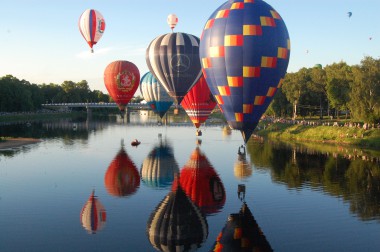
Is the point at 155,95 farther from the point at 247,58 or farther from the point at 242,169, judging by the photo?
the point at 247,58

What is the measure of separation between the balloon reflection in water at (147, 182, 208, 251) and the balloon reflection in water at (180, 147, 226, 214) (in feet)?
3.75

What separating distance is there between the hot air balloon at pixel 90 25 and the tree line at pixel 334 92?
4543cm

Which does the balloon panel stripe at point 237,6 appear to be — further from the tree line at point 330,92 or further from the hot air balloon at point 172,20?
the tree line at point 330,92

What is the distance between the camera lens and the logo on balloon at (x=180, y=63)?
182 feet

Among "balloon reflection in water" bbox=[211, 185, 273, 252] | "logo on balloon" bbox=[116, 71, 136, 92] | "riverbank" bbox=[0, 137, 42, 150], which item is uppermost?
"logo on balloon" bbox=[116, 71, 136, 92]

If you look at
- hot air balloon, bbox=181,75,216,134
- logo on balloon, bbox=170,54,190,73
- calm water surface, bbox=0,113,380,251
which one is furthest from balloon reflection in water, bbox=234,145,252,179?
logo on balloon, bbox=170,54,190,73

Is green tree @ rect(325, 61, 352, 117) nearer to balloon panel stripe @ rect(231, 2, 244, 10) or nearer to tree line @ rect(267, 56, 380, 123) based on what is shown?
tree line @ rect(267, 56, 380, 123)

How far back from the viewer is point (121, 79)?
75.9 m

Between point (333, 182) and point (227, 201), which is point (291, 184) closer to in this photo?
point (333, 182)

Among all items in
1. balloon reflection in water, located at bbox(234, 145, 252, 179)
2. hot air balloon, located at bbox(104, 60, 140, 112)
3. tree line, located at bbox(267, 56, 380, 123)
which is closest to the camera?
balloon reflection in water, located at bbox(234, 145, 252, 179)

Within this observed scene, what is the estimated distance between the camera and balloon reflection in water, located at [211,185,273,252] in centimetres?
2542

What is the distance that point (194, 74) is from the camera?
56.0 m

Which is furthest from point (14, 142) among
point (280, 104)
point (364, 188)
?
point (280, 104)

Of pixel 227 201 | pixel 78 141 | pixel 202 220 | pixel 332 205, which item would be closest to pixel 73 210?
pixel 202 220
